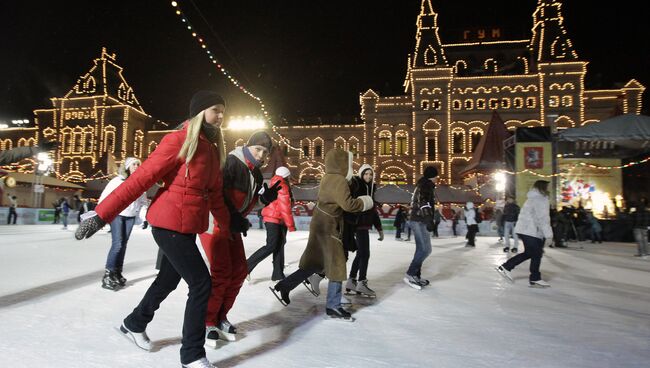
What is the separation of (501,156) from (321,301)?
1531cm

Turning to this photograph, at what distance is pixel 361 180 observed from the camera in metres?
4.83

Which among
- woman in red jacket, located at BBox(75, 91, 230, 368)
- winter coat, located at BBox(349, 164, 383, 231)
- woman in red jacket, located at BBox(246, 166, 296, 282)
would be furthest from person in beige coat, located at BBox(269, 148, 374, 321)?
woman in red jacket, located at BBox(75, 91, 230, 368)

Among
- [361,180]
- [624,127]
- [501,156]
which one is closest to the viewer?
[361,180]

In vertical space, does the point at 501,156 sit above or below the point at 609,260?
above

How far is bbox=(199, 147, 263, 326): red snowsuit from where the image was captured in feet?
9.27

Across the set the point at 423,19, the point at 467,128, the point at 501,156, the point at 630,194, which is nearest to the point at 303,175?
the point at 467,128

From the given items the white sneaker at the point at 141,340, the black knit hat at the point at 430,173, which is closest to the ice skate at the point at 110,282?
the white sneaker at the point at 141,340

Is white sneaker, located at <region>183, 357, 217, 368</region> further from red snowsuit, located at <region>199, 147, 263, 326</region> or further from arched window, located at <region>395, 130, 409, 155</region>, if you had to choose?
arched window, located at <region>395, 130, 409, 155</region>

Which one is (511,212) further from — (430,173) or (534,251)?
(430,173)

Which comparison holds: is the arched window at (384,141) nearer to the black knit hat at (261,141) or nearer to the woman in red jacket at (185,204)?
the black knit hat at (261,141)

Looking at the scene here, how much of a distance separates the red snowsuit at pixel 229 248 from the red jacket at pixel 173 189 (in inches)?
15.6

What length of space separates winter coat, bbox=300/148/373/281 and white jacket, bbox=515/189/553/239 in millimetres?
3347

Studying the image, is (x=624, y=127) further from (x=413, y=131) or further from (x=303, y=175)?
(x=303, y=175)

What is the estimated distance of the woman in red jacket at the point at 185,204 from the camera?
7.20 ft
